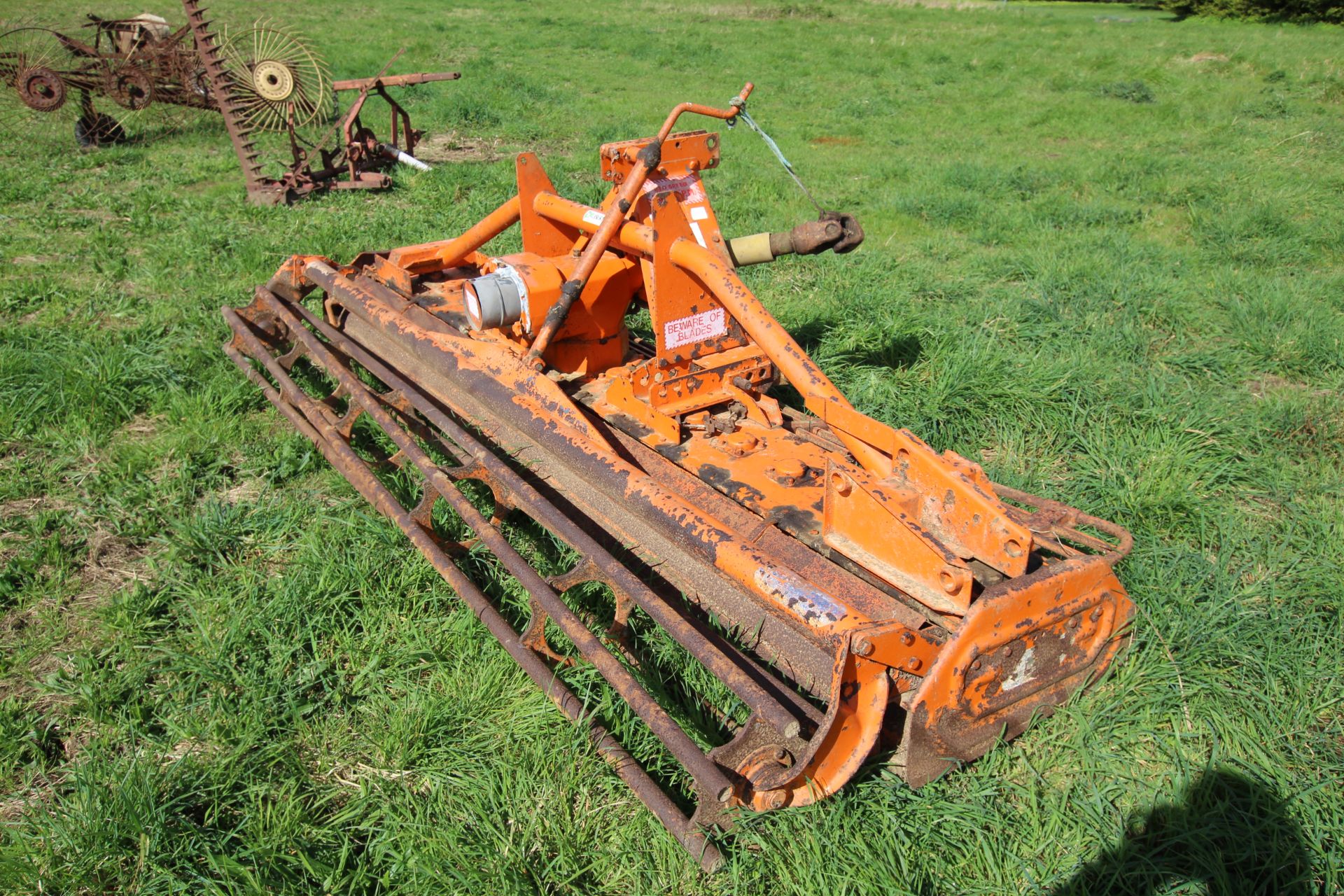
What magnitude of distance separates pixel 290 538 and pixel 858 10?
84.6 feet

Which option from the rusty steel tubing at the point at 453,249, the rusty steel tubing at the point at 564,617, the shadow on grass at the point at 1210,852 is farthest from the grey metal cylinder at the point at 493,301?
the shadow on grass at the point at 1210,852

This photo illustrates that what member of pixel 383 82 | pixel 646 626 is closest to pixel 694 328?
pixel 646 626

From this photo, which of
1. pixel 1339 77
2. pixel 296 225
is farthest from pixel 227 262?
pixel 1339 77

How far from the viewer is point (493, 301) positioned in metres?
4.25

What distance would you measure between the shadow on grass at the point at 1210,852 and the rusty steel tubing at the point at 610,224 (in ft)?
9.18

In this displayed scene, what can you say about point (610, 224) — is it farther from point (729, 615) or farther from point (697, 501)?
point (729, 615)

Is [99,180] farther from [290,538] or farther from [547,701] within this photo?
[547,701]

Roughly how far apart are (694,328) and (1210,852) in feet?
8.62

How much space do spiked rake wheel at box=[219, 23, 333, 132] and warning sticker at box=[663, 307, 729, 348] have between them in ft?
23.3

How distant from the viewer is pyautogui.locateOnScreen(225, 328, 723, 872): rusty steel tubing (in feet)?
7.79

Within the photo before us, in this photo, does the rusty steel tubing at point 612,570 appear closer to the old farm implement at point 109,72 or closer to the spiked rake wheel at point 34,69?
the old farm implement at point 109,72

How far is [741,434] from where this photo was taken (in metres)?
3.83

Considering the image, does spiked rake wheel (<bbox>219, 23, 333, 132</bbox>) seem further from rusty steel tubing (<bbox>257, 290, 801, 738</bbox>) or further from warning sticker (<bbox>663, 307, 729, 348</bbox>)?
warning sticker (<bbox>663, 307, 729, 348</bbox>)

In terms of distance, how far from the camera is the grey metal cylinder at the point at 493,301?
4.25 metres
